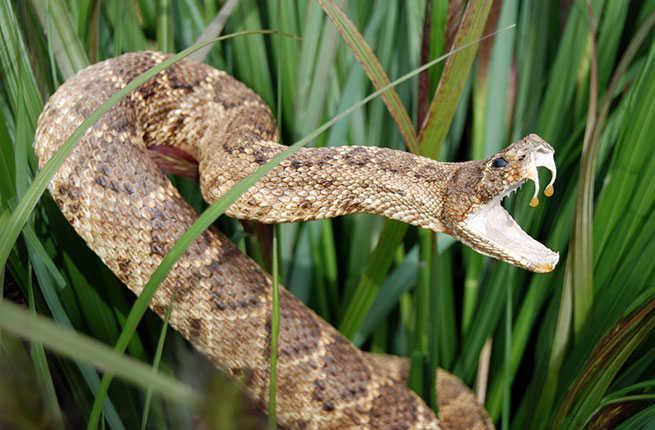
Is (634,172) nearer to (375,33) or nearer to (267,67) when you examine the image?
(375,33)

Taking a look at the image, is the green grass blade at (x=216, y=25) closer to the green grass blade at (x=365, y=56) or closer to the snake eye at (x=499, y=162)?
the green grass blade at (x=365, y=56)

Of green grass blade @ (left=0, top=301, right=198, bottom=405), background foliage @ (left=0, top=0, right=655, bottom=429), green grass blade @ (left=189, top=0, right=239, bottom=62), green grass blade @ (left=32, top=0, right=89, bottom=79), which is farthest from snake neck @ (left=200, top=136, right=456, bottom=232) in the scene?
green grass blade @ (left=0, top=301, right=198, bottom=405)

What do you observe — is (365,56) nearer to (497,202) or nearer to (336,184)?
(336,184)

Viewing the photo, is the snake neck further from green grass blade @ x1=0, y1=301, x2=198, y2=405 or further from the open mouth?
green grass blade @ x1=0, y1=301, x2=198, y2=405

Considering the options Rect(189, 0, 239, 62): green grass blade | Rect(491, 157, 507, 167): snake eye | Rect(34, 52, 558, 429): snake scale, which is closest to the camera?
Rect(491, 157, 507, 167): snake eye

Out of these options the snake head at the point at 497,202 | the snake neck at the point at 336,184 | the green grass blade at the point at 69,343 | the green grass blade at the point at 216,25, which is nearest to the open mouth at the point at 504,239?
the snake head at the point at 497,202
